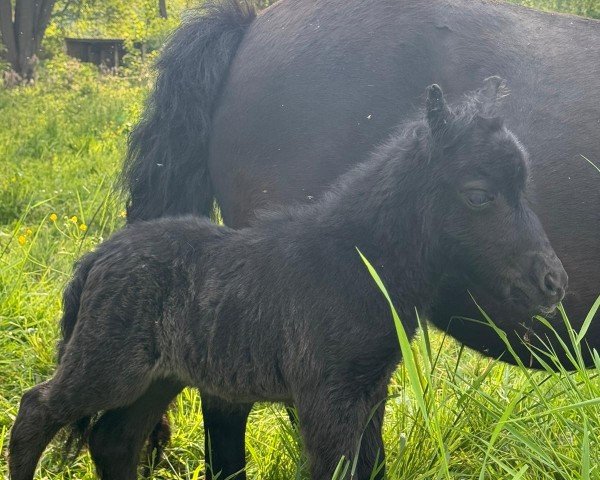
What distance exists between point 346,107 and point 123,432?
133 cm

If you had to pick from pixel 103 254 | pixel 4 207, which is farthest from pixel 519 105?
pixel 4 207

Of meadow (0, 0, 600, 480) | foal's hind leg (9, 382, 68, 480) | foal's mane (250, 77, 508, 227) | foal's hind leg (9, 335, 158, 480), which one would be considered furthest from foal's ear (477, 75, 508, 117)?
foal's hind leg (9, 382, 68, 480)

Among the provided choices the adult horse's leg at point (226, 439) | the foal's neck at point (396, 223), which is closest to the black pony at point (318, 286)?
the foal's neck at point (396, 223)

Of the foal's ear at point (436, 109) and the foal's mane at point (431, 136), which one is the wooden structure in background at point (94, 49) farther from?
the foal's ear at point (436, 109)

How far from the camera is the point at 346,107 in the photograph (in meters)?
2.95

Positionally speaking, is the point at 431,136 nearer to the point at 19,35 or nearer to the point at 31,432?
the point at 31,432

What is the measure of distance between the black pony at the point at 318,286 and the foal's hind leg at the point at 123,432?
0.22 meters

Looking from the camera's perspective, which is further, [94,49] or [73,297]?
[94,49]

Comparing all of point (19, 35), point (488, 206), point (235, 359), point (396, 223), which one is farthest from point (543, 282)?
point (19, 35)

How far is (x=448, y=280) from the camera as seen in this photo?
2559mm

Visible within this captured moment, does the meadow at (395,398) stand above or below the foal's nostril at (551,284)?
below

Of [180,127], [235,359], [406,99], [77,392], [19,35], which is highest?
[406,99]

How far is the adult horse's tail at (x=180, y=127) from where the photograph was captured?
3109 millimetres

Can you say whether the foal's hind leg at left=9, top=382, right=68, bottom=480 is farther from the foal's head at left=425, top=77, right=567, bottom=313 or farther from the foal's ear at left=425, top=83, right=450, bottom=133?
the foal's ear at left=425, top=83, right=450, bottom=133
